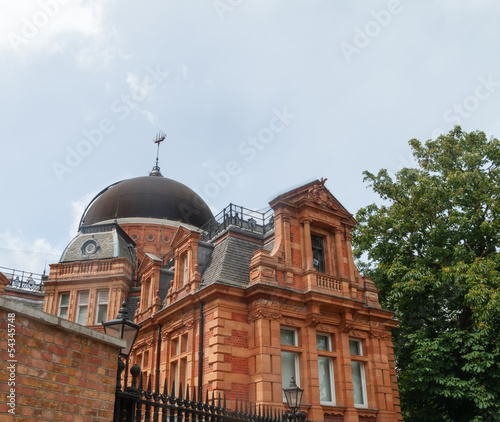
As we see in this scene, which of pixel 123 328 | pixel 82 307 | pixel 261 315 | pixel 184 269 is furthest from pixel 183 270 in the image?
pixel 123 328

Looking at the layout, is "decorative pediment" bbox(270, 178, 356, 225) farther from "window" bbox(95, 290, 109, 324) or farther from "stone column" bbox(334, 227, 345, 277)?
"window" bbox(95, 290, 109, 324)

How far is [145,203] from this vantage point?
124ft

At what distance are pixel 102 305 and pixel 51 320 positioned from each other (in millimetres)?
23602

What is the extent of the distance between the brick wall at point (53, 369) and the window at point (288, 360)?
1211 centimetres

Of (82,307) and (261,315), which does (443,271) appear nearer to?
(261,315)

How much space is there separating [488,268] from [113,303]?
19.1 metres

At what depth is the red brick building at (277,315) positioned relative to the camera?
663 inches

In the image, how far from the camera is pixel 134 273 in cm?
3022

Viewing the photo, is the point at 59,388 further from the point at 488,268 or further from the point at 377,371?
the point at 488,268

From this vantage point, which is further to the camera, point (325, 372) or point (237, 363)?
point (325, 372)

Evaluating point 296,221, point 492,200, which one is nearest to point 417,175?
point 492,200

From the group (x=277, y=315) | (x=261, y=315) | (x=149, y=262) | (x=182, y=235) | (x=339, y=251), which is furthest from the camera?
(x=149, y=262)

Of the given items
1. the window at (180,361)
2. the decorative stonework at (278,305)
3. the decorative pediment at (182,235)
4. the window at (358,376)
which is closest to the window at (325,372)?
the window at (358,376)

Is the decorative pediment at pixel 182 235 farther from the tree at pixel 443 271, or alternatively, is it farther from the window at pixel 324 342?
the tree at pixel 443 271
